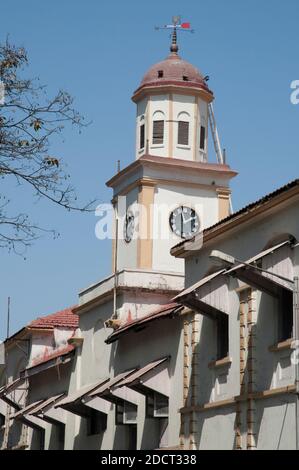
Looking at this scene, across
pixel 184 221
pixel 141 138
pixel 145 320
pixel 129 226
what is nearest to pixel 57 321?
pixel 129 226

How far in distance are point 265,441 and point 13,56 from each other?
11.9m

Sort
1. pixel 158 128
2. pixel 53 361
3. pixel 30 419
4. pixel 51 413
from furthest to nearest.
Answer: pixel 158 128, pixel 30 419, pixel 53 361, pixel 51 413

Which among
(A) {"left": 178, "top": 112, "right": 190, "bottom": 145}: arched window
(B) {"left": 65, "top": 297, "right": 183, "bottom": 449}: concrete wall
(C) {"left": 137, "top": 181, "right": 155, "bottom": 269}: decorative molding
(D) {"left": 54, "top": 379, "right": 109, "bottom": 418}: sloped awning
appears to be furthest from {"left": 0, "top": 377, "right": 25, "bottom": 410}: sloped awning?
(A) {"left": 178, "top": 112, "right": 190, "bottom": 145}: arched window

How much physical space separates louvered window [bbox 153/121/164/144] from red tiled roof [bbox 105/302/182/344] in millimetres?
15184

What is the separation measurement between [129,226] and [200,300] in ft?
72.0

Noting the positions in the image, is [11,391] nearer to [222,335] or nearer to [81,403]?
[81,403]

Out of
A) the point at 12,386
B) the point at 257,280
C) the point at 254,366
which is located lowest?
the point at 254,366

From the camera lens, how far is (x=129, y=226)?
53.8 m

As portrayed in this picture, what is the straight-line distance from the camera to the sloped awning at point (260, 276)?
2836 centimetres

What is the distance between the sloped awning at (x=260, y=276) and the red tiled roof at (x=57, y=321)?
73.4ft

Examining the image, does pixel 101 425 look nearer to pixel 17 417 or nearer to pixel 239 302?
pixel 17 417

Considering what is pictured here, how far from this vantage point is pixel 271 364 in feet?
95.0

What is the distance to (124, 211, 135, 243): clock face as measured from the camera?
175 feet

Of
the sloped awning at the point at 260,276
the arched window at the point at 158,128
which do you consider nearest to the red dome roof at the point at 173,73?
the arched window at the point at 158,128
